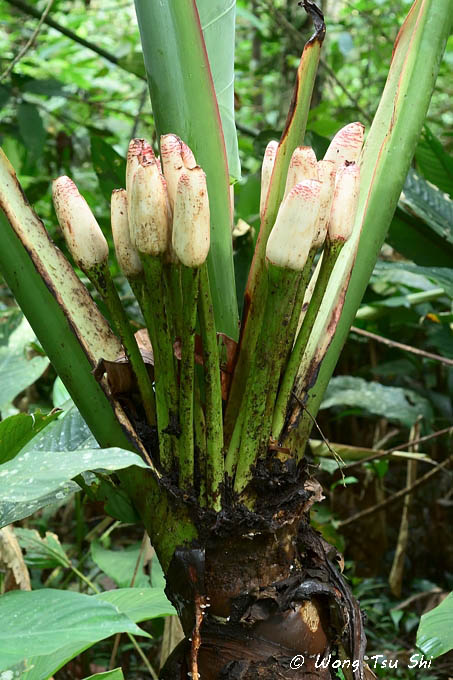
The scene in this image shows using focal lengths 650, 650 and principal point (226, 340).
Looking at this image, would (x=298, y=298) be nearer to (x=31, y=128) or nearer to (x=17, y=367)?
(x=17, y=367)

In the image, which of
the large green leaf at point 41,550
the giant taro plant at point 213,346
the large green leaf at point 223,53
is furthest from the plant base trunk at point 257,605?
the large green leaf at point 41,550

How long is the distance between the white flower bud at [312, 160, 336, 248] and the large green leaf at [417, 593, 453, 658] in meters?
0.37

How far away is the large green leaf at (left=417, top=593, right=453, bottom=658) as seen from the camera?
0.59 meters

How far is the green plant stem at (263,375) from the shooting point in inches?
20.9

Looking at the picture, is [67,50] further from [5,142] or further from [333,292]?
[333,292]

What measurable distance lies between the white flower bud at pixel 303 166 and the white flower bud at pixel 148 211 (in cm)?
10

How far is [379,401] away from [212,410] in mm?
862

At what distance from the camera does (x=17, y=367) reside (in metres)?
1.10

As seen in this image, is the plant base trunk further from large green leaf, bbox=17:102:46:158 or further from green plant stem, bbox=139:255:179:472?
large green leaf, bbox=17:102:46:158

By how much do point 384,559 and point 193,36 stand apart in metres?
1.46

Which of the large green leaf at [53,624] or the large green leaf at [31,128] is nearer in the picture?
the large green leaf at [53,624]

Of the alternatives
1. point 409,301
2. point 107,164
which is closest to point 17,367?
point 107,164

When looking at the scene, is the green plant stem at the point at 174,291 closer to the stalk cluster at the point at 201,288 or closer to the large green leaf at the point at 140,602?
the stalk cluster at the point at 201,288

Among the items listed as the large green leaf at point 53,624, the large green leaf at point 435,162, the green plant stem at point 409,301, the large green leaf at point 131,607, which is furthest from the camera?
the green plant stem at point 409,301
